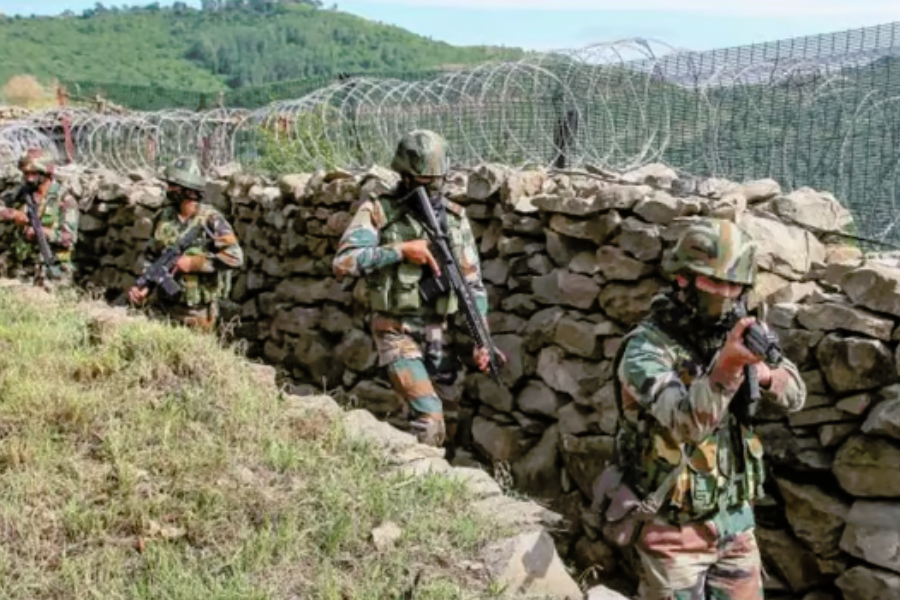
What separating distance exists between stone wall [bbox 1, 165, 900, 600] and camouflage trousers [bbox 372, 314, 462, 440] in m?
0.55

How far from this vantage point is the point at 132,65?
65375 millimetres

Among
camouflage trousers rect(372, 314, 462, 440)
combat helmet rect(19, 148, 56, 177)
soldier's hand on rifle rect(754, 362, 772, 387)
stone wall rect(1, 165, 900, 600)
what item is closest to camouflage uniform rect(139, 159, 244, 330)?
stone wall rect(1, 165, 900, 600)

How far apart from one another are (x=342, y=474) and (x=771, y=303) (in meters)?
2.11

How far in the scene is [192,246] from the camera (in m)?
7.25

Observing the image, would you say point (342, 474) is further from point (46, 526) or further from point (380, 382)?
point (380, 382)

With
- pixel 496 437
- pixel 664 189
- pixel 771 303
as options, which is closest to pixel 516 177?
pixel 664 189

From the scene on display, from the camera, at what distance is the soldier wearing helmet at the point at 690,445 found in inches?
127

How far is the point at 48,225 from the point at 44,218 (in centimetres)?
7

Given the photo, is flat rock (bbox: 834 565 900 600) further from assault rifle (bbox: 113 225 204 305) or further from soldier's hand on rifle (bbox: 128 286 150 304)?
soldier's hand on rifle (bbox: 128 286 150 304)

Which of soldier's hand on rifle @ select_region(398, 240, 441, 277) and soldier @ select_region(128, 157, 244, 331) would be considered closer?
soldier's hand on rifle @ select_region(398, 240, 441, 277)

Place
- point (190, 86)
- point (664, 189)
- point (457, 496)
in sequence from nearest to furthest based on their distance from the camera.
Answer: point (457, 496) < point (664, 189) < point (190, 86)

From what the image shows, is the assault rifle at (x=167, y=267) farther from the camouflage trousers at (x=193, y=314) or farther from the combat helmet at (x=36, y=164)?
the combat helmet at (x=36, y=164)

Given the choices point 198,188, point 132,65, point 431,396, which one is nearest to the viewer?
point 431,396

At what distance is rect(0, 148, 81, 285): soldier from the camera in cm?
1065
